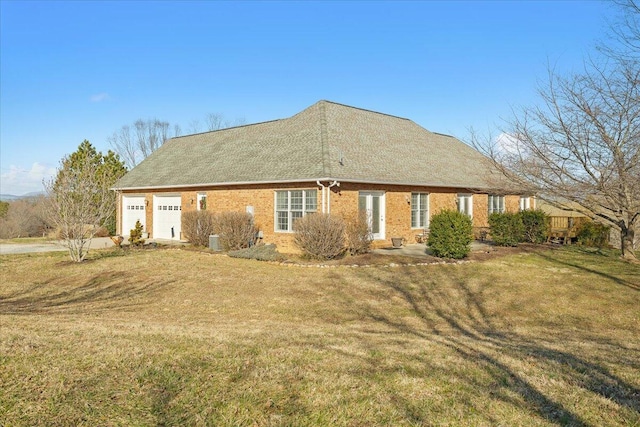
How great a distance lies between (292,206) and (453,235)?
257 inches

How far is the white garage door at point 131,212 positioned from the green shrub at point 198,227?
7.31 m

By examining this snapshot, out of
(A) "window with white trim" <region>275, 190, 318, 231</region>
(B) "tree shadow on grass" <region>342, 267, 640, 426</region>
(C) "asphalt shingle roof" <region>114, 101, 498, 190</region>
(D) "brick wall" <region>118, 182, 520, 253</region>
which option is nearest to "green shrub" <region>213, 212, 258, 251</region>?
(D) "brick wall" <region>118, 182, 520, 253</region>

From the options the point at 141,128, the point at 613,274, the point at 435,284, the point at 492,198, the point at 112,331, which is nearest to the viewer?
the point at 112,331

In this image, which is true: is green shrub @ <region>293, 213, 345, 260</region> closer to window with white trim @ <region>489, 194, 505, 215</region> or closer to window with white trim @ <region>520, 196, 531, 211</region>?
window with white trim @ <region>489, 194, 505, 215</region>

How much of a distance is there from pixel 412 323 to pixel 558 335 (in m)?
2.76

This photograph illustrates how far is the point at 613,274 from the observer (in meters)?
14.2

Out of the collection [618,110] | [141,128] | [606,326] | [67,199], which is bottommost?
[606,326]

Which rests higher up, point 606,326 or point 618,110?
point 618,110

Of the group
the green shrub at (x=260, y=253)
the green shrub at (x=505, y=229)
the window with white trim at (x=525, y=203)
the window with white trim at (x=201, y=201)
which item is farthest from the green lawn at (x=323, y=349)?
the window with white trim at (x=525, y=203)

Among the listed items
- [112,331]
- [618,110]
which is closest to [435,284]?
[618,110]

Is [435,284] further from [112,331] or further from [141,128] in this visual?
[141,128]

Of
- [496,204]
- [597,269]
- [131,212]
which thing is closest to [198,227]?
[131,212]

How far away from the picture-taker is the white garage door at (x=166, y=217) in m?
24.5

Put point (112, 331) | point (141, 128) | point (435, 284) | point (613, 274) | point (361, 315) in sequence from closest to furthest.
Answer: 1. point (112, 331)
2. point (361, 315)
3. point (435, 284)
4. point (613, 274)
5. point (141, 128)
